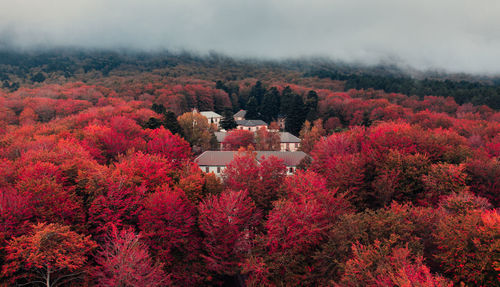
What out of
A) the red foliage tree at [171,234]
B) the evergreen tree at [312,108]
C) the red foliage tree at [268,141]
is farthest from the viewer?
the evergreen tree at [312,108]

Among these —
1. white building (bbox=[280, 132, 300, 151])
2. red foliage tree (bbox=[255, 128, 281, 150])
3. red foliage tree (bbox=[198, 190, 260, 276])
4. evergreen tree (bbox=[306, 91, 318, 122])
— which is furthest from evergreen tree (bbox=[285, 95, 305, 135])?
red foliage tree (bbox=[198, 190, 260, 276])

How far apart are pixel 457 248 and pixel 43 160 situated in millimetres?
28248

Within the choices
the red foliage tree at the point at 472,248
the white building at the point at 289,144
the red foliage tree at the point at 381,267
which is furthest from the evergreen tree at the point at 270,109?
the red foliage tree at the point at 381,267

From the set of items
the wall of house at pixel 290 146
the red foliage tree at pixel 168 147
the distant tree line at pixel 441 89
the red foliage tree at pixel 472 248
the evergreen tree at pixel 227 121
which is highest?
the distant tree line at pixel 441 89

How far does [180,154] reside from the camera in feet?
126

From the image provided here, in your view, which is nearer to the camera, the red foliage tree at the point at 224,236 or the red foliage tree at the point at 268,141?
the red foliage tree at the point at 224,236

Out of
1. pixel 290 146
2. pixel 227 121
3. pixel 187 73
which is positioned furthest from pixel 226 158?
pixel 187 73

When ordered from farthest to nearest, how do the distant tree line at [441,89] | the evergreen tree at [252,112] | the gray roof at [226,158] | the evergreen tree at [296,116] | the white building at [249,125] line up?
the evergreen tree at [252,112] < the distant tree line at [441,89] < the white building at [249,125] < the evergreen tree at [296,116] < the gray roof at [226,158]

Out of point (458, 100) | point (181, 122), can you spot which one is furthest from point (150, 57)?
point (458, 100)

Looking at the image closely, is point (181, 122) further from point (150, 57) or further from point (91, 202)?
point (150, 57)

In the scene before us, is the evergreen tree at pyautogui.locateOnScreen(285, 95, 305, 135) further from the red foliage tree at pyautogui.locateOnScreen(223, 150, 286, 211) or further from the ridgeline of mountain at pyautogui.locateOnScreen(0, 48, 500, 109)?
the ridgeline of mountain at pyautogui.locateOnScreen(0, 48, 500, 109)

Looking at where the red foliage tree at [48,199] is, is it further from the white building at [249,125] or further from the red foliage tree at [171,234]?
the white building at [249,125]

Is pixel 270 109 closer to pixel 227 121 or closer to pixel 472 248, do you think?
pixel 227 121

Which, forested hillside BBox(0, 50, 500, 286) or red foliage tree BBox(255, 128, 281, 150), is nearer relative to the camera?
forested hillside BBox(0, 50, 500, 286)
